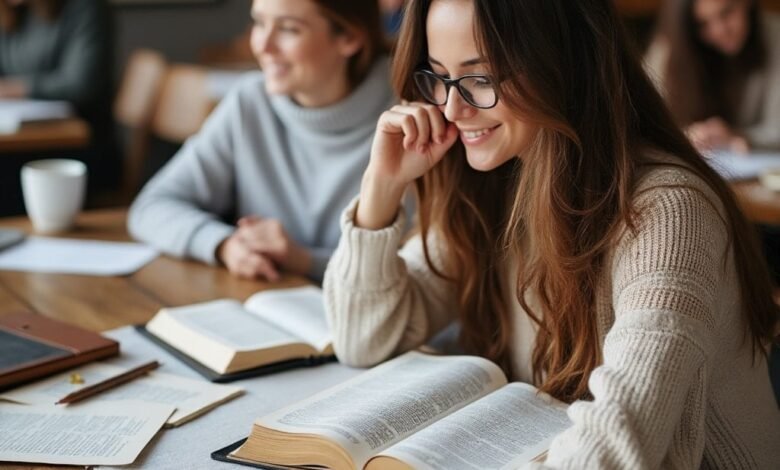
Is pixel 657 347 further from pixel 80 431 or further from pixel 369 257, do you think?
pixel 80 431

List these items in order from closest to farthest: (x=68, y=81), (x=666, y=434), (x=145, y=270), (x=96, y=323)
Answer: (x=666, y=434), (x=96, y=323), (x=145, y=270), (x=68, y=81)

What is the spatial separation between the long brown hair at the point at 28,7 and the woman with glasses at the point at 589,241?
2884 mm

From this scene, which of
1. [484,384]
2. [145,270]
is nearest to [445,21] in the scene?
[484,384]

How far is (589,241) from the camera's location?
1.13 m

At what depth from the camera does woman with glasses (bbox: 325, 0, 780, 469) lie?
3.17ft

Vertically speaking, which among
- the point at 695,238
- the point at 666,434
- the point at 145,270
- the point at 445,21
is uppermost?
the point at 445,21

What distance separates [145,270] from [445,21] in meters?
0.82

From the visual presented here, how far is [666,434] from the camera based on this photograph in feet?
3.03

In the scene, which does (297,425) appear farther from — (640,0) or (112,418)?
(640,0)

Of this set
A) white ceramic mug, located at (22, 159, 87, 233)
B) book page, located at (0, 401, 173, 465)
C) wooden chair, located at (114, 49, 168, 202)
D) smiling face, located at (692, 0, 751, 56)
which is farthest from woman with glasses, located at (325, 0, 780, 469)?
wooden chair, located at (114, 49, 168, 202)

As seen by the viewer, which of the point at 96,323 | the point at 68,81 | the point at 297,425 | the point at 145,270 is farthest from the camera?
the point at 68,81

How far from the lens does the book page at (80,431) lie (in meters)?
1.03

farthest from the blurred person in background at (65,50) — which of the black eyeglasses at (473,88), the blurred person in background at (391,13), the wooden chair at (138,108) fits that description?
the black eyeglasses at (473,88)

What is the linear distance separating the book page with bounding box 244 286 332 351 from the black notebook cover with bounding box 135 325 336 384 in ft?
0.13
